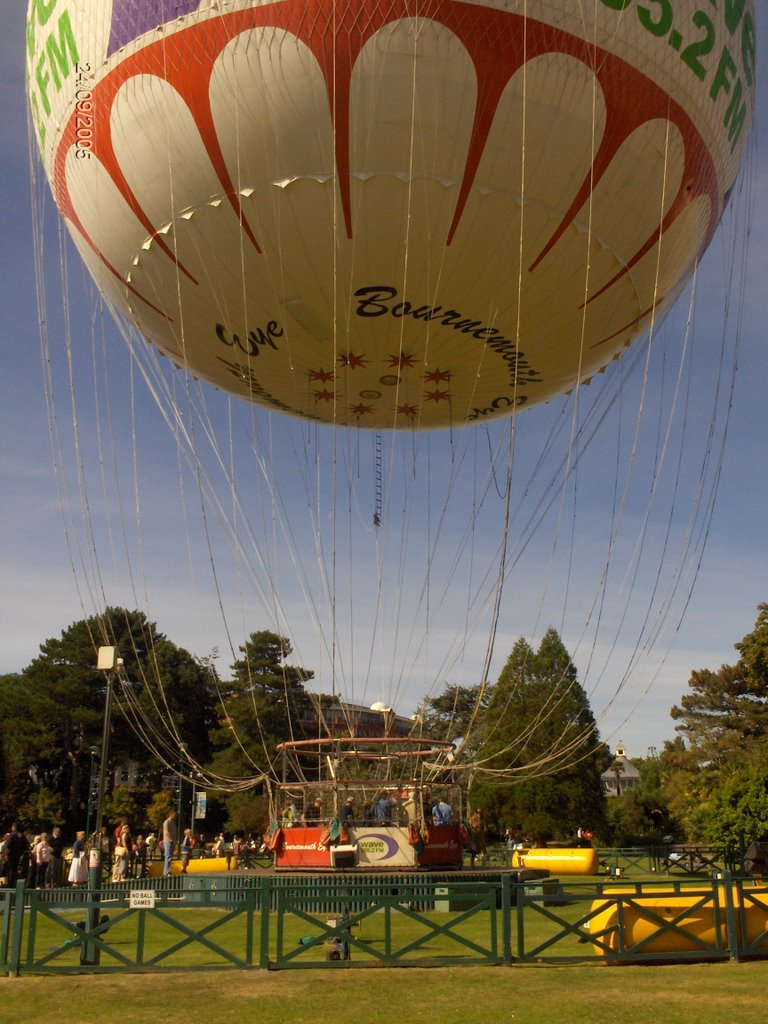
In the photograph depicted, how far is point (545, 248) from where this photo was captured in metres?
11.8

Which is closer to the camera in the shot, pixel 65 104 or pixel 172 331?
pixel 65 104

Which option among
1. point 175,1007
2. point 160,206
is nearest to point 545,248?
point 160,206

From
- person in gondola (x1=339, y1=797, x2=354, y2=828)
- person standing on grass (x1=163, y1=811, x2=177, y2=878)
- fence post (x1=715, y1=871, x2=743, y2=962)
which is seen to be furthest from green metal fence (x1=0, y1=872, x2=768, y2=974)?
person standing on grass (x1=163, y1=811, x2=177, y2=878)

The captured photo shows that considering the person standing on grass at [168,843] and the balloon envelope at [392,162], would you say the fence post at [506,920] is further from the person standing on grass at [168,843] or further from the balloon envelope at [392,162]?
the person standing on grass at [168,843]

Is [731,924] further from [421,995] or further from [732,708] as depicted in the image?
[732,708]

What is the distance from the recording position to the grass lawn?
320 inches

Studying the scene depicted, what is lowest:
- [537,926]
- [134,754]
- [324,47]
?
[537,926]

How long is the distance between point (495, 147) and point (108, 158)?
4.79 meters

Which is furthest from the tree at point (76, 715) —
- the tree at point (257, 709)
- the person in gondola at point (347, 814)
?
the person in gondola at point (347, 814)

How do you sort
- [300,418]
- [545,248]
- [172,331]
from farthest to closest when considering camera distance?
1. [300,418]
2. [172,331]
3. [545,248]

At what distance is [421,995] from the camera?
895 centimetres

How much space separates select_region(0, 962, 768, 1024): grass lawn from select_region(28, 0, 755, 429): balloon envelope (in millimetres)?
7818

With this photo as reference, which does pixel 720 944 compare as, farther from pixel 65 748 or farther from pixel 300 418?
pixel 65 748

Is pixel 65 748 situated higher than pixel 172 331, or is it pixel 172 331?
pixel 172 331
